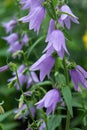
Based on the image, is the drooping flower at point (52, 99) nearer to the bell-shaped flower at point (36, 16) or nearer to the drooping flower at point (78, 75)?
the drooping flower at point (78, 75)

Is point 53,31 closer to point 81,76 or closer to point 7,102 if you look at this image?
point 81,76

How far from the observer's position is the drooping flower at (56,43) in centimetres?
237

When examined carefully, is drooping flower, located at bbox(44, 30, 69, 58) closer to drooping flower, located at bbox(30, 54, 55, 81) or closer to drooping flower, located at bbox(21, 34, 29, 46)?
drooping flower, located at bbox(30, 54, 55, 81)

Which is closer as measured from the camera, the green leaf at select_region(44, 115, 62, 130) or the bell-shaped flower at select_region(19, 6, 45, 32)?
the bell-shaped flower at select_region(19, 6, 45, 32)

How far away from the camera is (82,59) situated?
18.6ft

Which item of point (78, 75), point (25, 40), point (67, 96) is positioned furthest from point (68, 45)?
point (67, 96)

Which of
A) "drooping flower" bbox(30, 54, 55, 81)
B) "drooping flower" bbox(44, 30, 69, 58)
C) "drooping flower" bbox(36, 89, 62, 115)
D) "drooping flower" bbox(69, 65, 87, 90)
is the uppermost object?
"drooping flower" bbox(44, 30, 69, 58)

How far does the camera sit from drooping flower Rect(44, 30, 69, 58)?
7.76ft

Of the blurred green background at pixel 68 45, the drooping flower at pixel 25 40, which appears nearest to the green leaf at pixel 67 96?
the drooping flower at pixel 25 40

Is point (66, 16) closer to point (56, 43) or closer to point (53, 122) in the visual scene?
point (56, 43)

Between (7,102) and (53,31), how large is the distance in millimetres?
2773

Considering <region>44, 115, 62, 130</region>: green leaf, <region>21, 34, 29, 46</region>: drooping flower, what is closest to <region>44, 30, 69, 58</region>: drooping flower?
<region>44, 115, 62, 130</region>: green leaf

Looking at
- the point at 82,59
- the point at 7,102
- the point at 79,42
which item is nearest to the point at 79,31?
the point at 79,42

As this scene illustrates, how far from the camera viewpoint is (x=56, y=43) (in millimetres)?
2371
